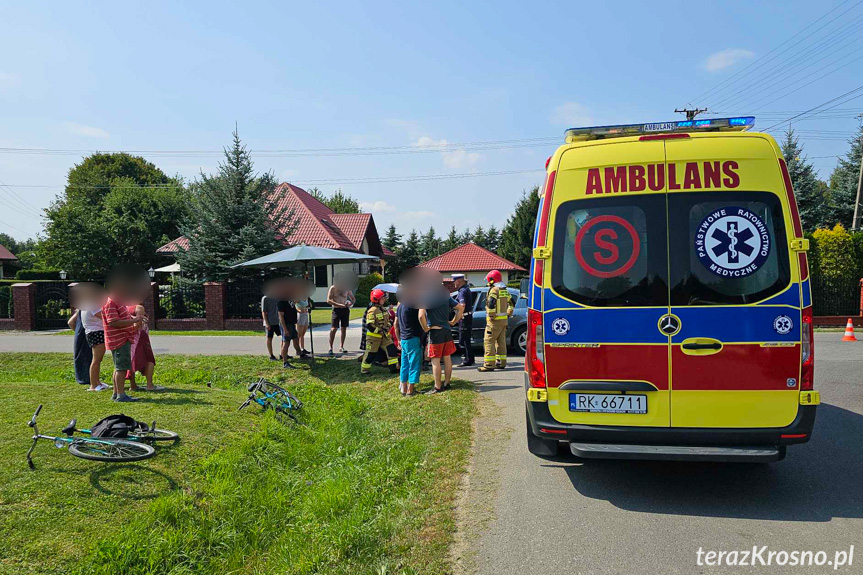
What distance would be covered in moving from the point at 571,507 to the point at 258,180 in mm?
20530

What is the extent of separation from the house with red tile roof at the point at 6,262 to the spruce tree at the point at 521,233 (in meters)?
51.2

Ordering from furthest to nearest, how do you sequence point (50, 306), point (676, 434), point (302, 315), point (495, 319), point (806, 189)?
point (806, 189)
point (50, 306)
point (302, 315)
point (495, 319)
point (676, 434)

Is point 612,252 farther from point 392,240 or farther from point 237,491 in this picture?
point 392,240

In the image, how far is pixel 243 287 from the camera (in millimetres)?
20203

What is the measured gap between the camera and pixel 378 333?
10.6 metres

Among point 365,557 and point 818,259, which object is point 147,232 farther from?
point 365,557

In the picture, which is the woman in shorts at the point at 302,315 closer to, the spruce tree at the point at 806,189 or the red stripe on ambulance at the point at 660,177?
the red stripe on ambulance at the point at 660,177

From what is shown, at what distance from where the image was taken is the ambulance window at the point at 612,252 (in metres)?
4.37

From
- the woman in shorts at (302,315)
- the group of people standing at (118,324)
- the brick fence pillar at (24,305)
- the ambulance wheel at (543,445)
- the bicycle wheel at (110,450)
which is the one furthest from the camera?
the brick fence pillar at (24,305)

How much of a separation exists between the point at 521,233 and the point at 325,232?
978 inches

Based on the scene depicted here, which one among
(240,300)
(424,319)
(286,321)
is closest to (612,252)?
(424,319)

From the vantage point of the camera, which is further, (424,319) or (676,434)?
(424,319)

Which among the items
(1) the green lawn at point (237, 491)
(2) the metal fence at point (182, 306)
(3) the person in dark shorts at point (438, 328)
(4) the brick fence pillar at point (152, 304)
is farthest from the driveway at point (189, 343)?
(1) the green lawn at point (237, 491)

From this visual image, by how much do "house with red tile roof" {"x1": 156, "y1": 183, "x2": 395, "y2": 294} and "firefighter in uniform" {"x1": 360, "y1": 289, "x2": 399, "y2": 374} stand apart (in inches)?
745
